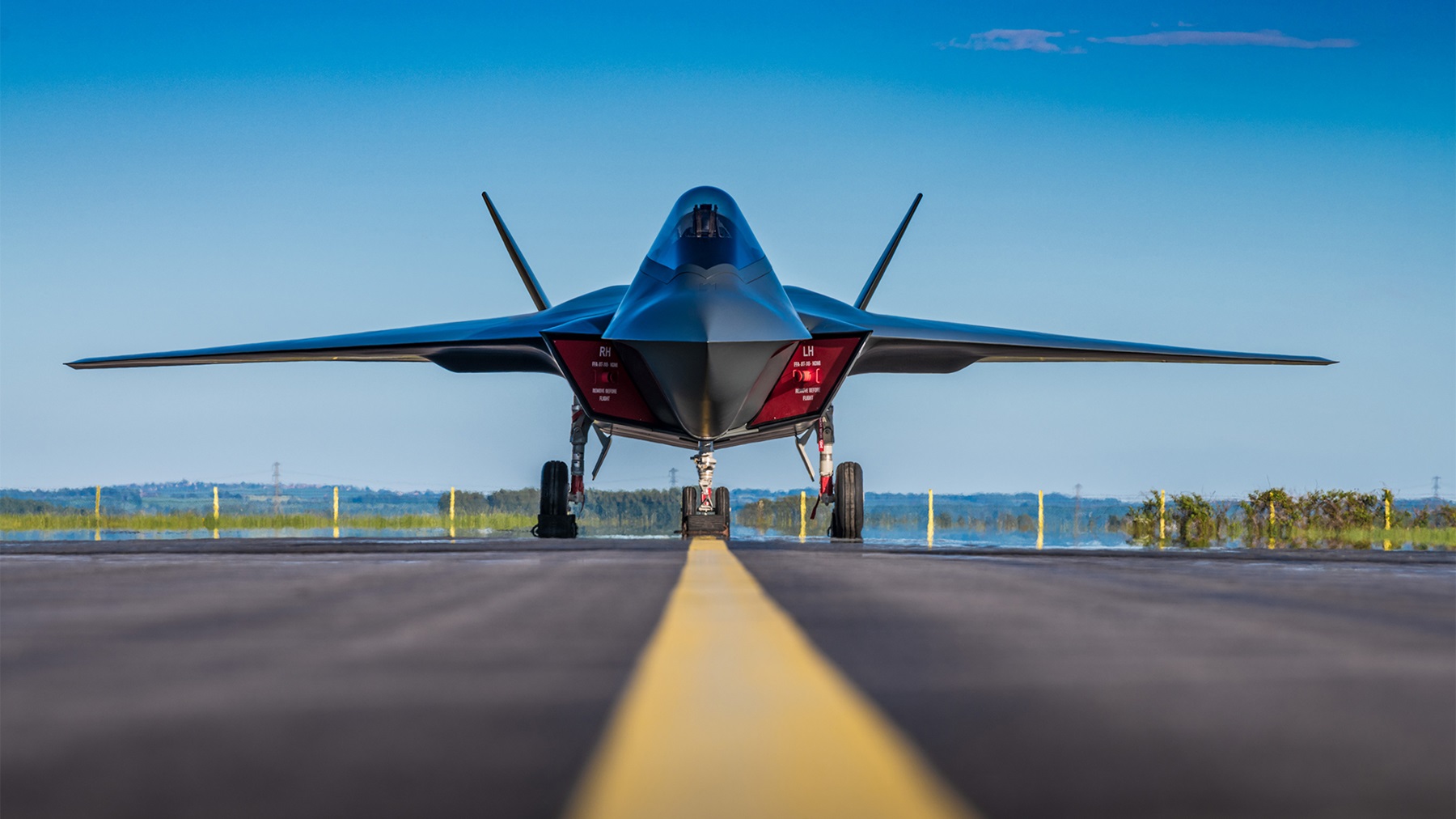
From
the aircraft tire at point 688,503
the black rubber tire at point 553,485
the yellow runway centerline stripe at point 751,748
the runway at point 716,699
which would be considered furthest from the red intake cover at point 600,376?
the yellow runway centerline stripe at point 751,748

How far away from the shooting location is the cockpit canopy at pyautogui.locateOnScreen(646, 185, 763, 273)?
12.9m

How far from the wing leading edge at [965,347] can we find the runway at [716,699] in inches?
441

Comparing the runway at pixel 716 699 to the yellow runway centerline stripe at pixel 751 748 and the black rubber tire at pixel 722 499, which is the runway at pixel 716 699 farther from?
the black rubber tire at pixel 722 499

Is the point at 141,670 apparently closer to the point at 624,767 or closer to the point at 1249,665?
the point at 624,767

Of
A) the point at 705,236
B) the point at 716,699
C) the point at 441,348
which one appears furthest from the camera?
the point at 441,348

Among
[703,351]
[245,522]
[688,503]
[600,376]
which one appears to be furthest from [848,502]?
[245,522]

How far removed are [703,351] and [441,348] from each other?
5.46 m

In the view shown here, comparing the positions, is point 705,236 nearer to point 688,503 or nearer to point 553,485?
point 688,503

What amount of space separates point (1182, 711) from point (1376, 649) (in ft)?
3.57

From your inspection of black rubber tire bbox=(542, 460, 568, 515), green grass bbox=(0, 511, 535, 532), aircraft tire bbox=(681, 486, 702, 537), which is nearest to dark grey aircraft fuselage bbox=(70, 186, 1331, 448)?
aircraft tire bbox=(681, 486, 702, 537)

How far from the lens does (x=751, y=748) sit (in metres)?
1.57

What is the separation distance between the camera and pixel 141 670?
2352 mm

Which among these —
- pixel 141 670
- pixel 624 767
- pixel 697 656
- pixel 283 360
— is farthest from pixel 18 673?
pixel 283 360

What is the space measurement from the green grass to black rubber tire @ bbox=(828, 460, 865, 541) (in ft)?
30.8
